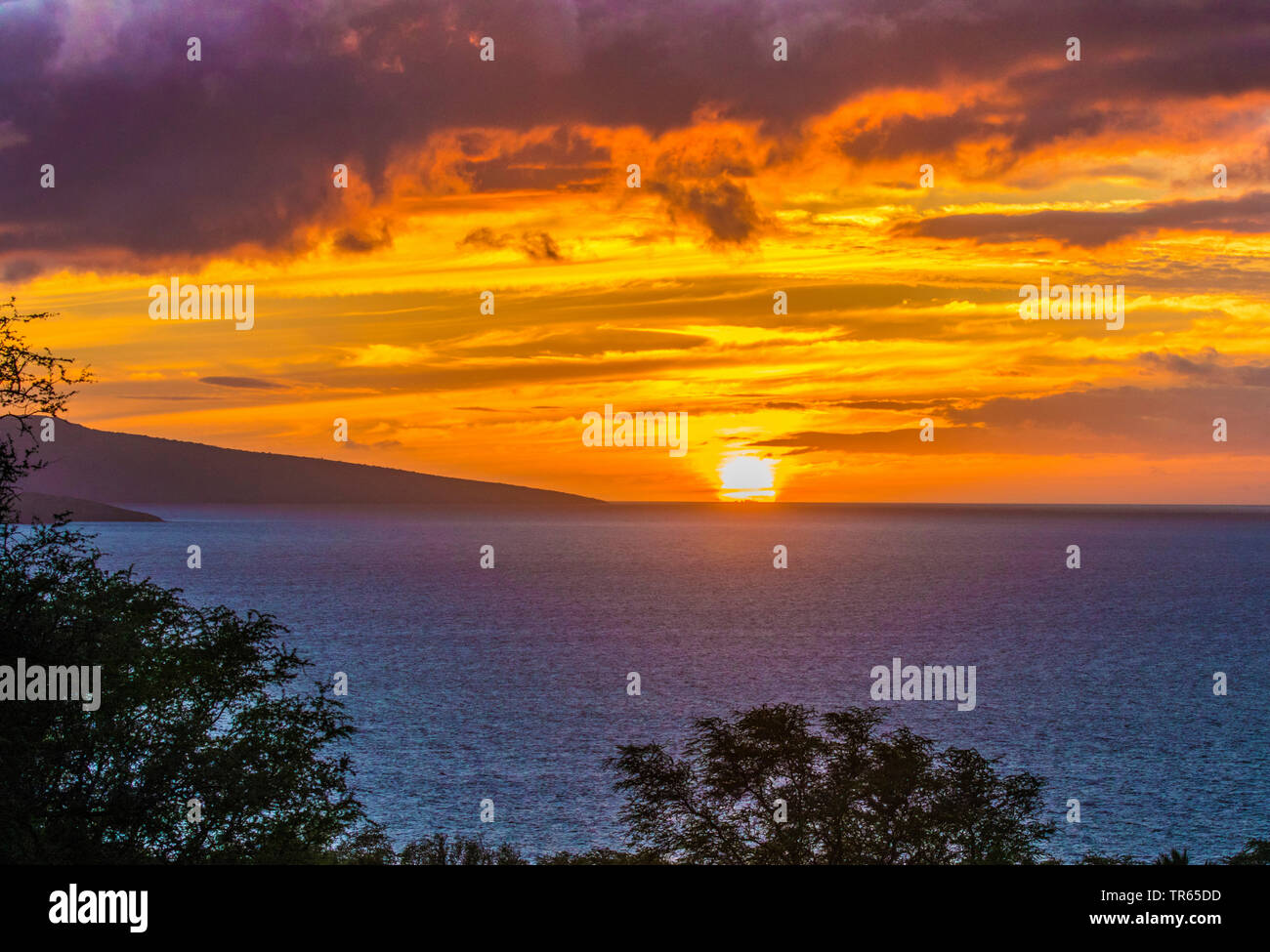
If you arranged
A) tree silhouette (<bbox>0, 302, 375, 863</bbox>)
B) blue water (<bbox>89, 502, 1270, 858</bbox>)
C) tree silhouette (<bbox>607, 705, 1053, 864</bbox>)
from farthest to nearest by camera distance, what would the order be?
blue water (<bbox>89, 502, 1270, 858</bbox>) < tree silhouette (<bbox>607, 705, 1053, 864</bbox>) < tree silhouette (<bbox>0, 302, 375, 863</bbox>)

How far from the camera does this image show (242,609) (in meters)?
158

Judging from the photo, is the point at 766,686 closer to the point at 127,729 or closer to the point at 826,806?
the point at 826,806

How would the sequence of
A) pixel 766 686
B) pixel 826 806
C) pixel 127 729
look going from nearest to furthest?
pixel 127 729 < pixel 826 806 < pixel 766 686

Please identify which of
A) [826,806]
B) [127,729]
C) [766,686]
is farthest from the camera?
[766,686]

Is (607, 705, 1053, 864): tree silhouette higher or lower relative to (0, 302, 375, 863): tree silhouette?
lower

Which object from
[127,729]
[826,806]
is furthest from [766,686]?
[127,729]

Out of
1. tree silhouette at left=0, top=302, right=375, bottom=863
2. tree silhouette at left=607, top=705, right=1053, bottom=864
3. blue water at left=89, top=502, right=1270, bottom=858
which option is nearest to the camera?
tree silhouette at left=0, top=302, right=375, bottom=863

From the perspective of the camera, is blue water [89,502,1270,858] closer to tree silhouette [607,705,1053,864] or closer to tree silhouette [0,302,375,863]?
tree silhouette [607,705,1053,864]

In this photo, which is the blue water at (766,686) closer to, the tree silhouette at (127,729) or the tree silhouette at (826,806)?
the tree silhouette at (826,806)

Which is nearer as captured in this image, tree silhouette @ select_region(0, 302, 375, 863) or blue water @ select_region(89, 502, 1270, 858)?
tree silhouette @ select_region(0, 302, 375, 863)

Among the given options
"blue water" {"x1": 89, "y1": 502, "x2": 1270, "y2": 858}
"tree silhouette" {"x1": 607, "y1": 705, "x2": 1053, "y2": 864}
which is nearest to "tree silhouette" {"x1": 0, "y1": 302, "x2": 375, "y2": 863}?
"tree silhouette" {"x1": 607, "y1": 705, "x2": 1053, "y2": 864}

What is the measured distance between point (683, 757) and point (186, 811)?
49.7m
